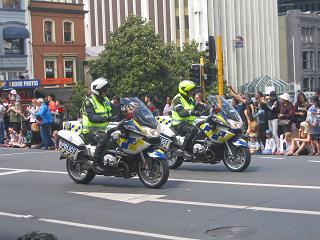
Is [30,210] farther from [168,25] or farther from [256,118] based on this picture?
[168,25]

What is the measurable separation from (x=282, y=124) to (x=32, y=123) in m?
8.42

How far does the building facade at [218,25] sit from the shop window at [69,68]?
58.5ft

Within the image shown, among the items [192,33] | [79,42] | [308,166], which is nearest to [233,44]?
[192,33]

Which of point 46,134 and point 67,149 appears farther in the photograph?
point 46,134

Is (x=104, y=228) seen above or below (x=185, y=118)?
below

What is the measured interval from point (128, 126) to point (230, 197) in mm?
2112

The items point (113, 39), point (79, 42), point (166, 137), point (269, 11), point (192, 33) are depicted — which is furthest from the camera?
point (269, 11)

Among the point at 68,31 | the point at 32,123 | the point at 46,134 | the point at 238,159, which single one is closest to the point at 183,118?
the point at 238,159

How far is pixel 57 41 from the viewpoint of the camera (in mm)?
55406

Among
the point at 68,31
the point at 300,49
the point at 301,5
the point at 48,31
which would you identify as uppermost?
the point at 301,5

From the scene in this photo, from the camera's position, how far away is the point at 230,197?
10.3m

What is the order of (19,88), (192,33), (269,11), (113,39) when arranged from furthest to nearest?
(269,11), (192,33), (113,39), (19,88)

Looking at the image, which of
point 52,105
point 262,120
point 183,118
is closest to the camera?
point 183,118

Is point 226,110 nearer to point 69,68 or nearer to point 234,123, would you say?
point 234,123
